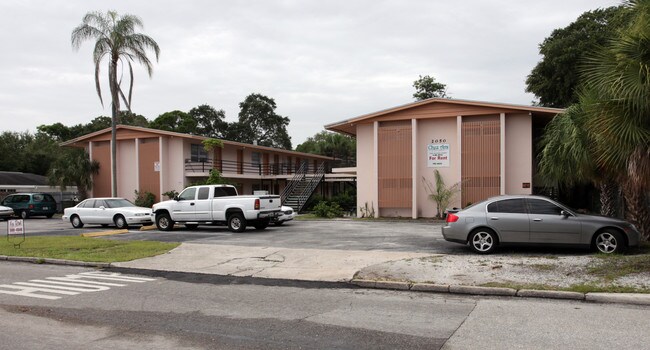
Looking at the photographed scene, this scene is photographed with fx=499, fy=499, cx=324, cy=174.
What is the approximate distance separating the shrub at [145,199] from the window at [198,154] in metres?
3.66

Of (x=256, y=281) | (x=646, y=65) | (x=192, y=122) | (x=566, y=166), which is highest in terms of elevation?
(x=192, y=122)

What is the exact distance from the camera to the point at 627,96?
8.62m

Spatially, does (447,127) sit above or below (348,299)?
Result: above

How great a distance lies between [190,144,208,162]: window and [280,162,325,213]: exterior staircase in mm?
6179

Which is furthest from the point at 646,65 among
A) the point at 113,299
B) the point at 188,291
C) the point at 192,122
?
the point at 192,122

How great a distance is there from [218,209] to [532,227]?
37.6 ft

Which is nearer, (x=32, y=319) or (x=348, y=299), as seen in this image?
(x=32, y=319)

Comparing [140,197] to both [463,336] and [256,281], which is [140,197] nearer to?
[256,281]

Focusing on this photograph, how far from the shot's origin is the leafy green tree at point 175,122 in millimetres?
62875

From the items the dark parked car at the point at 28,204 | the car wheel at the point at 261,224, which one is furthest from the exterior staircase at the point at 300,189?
the dark parked car at the point at 28,204

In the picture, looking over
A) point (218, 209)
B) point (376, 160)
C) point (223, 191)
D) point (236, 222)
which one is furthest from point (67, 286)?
point (376, 160)

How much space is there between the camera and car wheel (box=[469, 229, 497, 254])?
11859 mm

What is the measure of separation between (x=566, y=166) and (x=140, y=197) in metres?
26.8

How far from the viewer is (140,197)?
108ft
